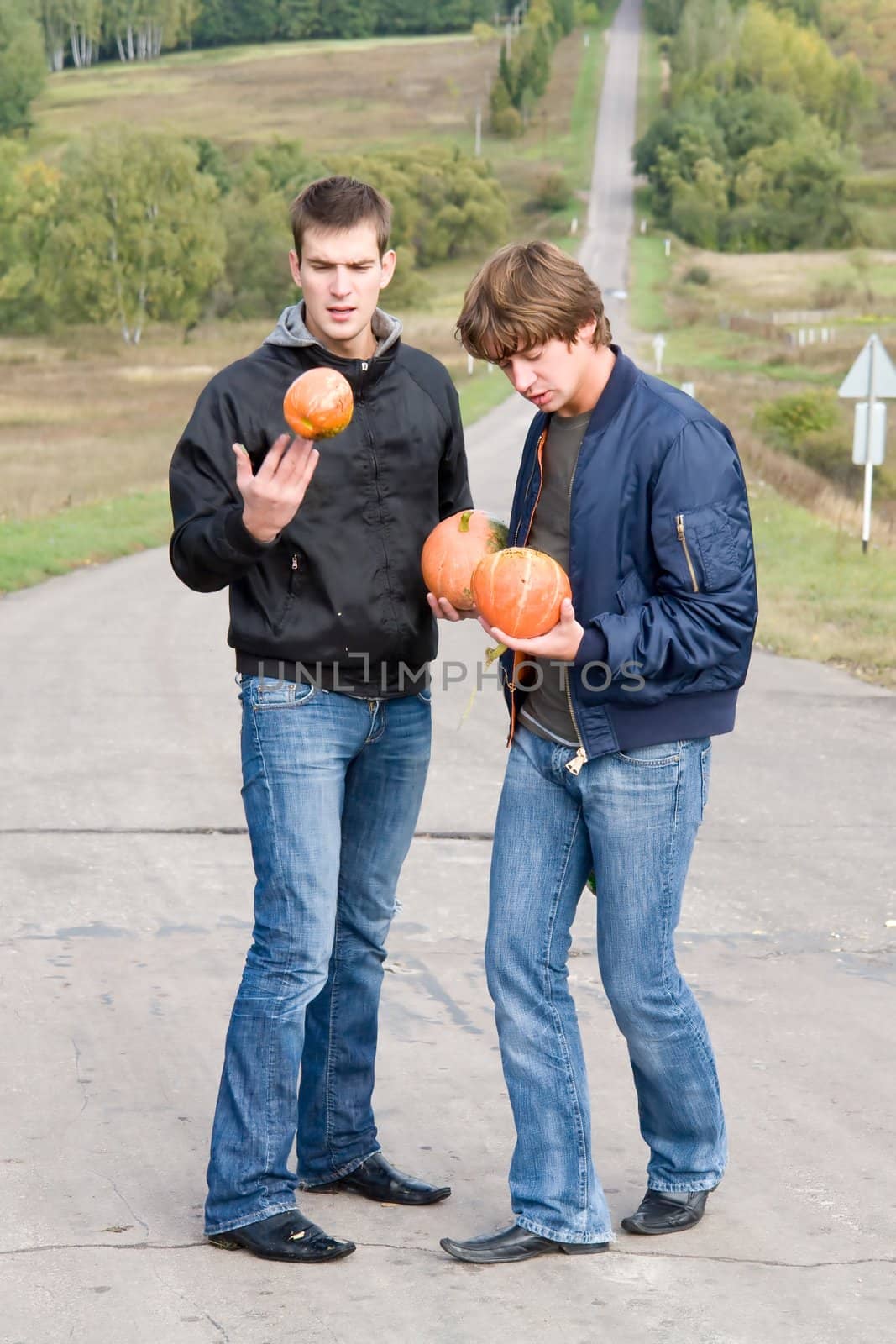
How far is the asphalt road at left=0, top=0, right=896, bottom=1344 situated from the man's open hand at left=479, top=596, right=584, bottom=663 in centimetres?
141

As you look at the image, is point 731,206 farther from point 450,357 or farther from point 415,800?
point 415,800

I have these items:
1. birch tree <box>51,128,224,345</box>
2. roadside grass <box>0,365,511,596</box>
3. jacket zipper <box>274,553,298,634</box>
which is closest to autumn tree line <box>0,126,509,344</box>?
birch tree <box>51,128,224,345</box>

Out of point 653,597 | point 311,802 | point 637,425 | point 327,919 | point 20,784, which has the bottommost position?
point 20,784

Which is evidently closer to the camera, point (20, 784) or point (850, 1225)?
point (850, 1225)

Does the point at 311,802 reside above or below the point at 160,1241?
above

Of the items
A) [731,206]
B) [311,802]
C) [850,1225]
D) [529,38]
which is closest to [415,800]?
[311,802]

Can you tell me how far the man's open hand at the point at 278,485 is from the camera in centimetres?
372

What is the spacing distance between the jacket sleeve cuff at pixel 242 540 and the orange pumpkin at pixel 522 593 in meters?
0.49

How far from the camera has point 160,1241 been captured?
4.08 m

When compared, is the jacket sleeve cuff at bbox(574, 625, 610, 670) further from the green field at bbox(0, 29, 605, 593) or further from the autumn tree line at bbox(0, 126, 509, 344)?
the autumn tree line at bbox(0, 126, 509, 344)

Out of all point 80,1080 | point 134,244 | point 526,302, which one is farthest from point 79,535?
point 134,244

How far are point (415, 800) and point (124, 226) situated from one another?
8294 cm

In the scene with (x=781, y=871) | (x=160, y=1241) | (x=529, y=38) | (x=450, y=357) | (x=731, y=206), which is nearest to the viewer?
(x=160, y=1241)

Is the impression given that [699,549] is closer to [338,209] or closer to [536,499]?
[536,499]
